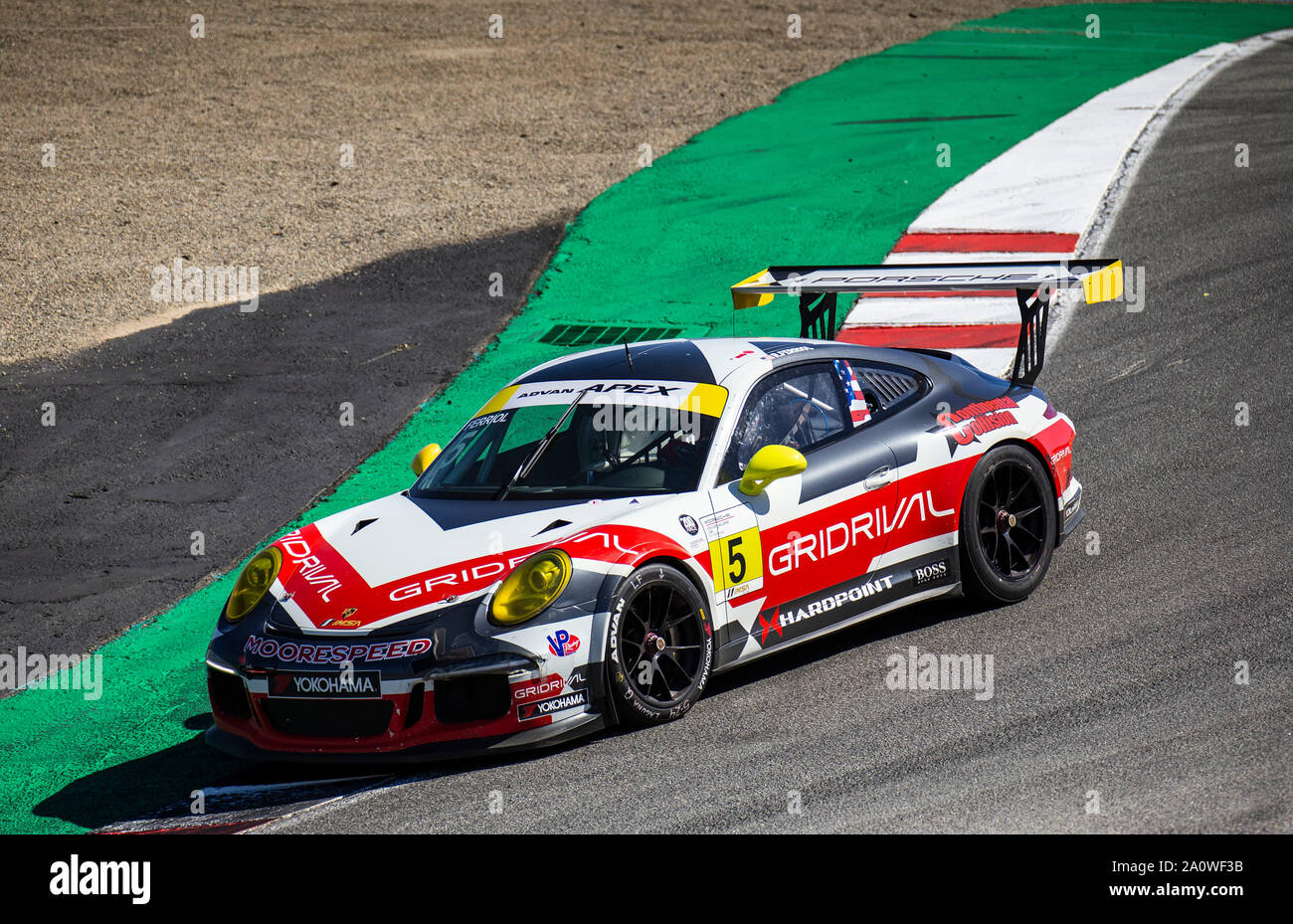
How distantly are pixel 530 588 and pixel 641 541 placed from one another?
1.64 ft

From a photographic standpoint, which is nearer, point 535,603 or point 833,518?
point 535,603

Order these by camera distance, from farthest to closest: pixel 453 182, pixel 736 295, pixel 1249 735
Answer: pixel 453 182, pixel 736 295, pixel 1249 735

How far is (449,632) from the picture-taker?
561 centimetres

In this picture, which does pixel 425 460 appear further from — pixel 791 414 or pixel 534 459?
pixel 791 414

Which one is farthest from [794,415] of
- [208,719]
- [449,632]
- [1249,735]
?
[208,719]

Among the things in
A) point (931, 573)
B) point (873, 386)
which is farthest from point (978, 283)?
point (931, 573)

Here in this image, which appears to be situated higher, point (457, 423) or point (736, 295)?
point (736, 295)

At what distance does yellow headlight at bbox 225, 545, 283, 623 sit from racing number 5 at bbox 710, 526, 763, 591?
187 cm

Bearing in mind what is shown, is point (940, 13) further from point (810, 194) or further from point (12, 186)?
point (12, 186)

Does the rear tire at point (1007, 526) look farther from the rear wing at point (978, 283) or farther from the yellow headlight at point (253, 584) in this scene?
the yellow headlight at point (253, 584)

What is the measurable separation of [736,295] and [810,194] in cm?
753

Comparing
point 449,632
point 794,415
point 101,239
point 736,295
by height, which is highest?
point 101,239
